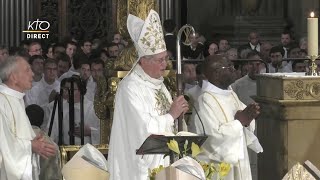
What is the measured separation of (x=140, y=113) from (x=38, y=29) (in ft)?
39.7

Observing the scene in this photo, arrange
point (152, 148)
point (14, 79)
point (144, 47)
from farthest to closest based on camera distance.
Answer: point (14, 79) < point (144, 47) < point (152, 148)

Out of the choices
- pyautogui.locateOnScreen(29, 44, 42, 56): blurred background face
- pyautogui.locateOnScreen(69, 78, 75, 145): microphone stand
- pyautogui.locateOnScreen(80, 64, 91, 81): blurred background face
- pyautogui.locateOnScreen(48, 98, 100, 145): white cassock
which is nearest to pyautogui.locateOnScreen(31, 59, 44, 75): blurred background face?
pyautogui.locateOnScreen(80, 64, 91, 81): blurred background face

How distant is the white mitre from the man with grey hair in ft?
3.13

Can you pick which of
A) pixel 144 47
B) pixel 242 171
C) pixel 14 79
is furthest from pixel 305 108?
pixel 14 79

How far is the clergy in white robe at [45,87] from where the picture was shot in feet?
43.1

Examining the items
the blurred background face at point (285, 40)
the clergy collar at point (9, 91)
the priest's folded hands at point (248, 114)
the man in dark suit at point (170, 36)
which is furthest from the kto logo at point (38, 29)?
the priest's folded hands at point (248, 114)

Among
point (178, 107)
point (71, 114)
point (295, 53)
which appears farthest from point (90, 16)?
point (178, 107)

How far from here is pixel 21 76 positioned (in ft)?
30.2

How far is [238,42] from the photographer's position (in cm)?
1947

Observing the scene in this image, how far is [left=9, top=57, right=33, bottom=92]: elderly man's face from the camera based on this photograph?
362 inches

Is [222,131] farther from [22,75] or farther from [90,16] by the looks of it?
[90,16]

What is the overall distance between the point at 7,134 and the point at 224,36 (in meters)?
10.9

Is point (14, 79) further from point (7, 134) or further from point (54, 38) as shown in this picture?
point (54, 38)

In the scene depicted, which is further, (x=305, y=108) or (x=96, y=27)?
(x=96, y=27)
